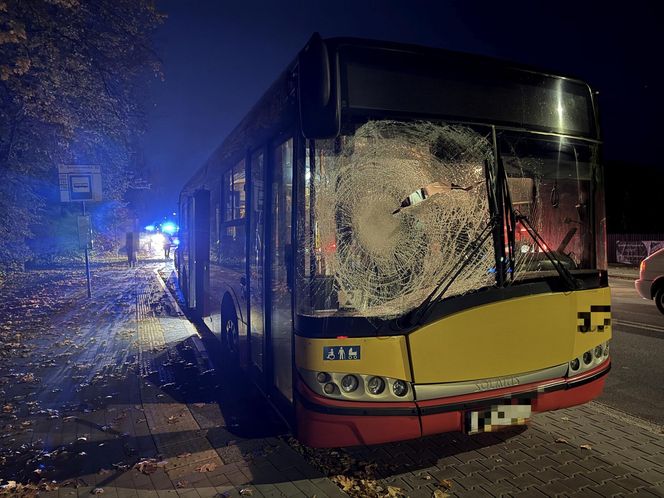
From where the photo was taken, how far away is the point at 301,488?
12.1 feet

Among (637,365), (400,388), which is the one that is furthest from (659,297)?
(400,388)

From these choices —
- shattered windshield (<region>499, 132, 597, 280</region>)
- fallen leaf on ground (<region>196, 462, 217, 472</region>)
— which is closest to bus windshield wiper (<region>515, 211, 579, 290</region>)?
shattered windshield (<region>499, 132, 597, 280</region>)

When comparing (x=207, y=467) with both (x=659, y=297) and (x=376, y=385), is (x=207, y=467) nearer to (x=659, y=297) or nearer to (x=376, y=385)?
(x=376, y=385)

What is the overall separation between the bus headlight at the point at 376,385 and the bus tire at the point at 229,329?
3.36m

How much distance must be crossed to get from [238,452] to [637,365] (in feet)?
19.9

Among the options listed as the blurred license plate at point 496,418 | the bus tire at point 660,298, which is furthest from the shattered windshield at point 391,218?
the bus tire at point 660,298

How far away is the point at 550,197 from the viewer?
157 inches

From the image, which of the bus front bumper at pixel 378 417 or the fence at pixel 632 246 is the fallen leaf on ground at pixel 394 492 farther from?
the fence at pixel 632 246

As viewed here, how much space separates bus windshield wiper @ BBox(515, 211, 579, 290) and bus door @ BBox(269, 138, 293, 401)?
6.27ft

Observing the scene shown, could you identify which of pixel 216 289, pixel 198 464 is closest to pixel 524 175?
pixel 198 464

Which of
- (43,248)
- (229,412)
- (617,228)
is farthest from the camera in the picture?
(617,228)

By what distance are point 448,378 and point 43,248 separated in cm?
3318

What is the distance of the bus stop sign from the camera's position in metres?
12.8

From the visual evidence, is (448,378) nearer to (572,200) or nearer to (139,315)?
(572,200)
